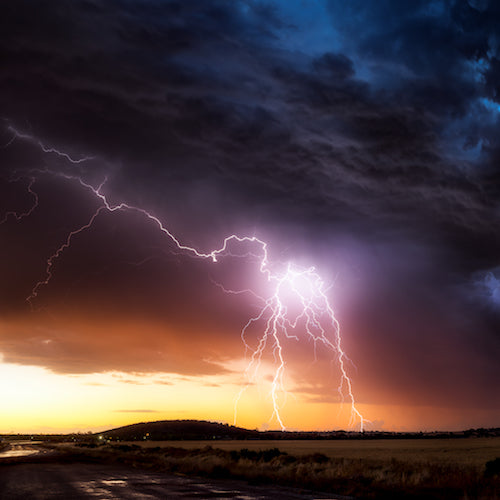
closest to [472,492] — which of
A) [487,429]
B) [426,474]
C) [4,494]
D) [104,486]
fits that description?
[426,474]

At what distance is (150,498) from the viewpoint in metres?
13.1

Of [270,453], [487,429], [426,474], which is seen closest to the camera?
[426,474]

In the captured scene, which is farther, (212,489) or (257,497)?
(212,489)

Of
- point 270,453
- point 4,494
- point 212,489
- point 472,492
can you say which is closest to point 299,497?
point 212,489

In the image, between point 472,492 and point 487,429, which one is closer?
point 472,492

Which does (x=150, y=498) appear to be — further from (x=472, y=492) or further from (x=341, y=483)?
(x=472, y=492)

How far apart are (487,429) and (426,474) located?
683ft

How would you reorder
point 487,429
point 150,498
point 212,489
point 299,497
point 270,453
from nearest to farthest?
1. point 150,498
2. point 299,497
3. point 212,489
4. point 270,453
5. point 487,429

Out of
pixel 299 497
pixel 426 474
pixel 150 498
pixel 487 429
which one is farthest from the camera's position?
pixel 487 429

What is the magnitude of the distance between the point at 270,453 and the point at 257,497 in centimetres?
2258

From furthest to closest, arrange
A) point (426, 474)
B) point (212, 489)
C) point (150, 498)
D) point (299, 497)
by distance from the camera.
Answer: point (426, 474), point (212, 489), point (299, 497), point (150, 498)

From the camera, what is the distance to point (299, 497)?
14.1 metres

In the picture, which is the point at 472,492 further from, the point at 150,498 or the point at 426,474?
the point at 150,498

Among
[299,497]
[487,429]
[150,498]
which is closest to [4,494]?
[150,498]
